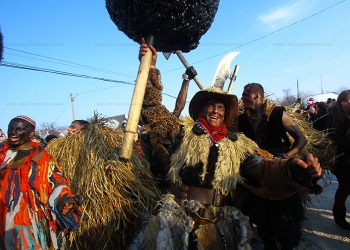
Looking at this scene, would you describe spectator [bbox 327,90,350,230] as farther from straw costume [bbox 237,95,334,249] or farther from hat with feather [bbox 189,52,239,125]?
hat with feather [bbox 189,52,239,125]

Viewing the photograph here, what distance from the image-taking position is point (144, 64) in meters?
1.97

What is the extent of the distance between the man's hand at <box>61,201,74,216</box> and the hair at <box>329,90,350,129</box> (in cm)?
344

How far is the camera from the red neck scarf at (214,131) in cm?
247

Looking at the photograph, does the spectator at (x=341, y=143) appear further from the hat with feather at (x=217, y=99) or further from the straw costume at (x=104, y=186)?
the straw costume at (x=104, y=186)

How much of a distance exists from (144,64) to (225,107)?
1.08m

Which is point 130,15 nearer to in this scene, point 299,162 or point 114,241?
point 299,162

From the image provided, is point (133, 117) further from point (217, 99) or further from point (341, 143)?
point (341, 143)

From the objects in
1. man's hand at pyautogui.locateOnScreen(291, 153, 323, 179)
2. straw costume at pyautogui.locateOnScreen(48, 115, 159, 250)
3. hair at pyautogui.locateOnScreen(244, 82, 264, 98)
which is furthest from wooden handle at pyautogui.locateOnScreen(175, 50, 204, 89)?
man's hand at pyautogui.locateOnScreen(291, 153, 323, 179)

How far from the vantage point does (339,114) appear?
3.68 metres

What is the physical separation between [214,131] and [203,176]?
0.43 m

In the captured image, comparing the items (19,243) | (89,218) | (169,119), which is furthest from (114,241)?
(169,119)

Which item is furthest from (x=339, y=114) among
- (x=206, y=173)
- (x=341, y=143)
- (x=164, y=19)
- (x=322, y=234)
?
(x=164, y=19)

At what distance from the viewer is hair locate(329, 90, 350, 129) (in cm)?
362

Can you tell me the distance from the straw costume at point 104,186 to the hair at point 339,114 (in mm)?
2635
